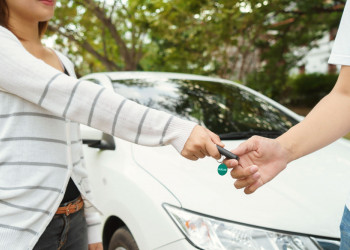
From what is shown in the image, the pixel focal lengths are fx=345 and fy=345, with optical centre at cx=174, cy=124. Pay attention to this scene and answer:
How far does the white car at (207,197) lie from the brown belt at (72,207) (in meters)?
0.49

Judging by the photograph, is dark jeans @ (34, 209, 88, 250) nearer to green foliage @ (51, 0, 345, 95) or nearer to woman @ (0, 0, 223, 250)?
woman @ (0, 0, 223, 250)

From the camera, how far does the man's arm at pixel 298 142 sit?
111cm

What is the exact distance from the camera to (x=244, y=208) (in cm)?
160

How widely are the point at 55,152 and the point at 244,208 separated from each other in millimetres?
933

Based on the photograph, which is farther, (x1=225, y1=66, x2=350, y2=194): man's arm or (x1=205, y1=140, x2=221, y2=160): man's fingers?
(x1=225, y1=66, x2=350, y2=194): man's arm

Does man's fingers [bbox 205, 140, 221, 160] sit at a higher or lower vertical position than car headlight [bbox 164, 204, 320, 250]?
higher

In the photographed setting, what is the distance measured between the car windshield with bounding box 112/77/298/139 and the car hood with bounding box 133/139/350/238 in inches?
19.3

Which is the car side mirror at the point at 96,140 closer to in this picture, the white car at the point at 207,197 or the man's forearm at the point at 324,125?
the white car at the point at 207,197

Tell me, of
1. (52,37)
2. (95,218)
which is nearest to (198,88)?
(95,218)

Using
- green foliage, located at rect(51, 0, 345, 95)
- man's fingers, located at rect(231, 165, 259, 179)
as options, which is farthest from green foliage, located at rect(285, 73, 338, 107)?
man's fingers, located at rect(231, 165, 259, 179)

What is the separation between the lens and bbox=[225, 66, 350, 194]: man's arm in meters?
1.11

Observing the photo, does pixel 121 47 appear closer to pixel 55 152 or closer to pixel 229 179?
pixel 229 179

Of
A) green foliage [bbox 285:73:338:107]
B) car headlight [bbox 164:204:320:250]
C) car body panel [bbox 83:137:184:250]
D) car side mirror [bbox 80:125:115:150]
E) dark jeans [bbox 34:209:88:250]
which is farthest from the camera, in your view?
green foliage [bbox 285:73:338:107]

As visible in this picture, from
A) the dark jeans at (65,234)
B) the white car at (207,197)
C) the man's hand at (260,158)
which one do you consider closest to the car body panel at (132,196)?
the white car at (207,197)
